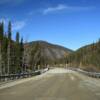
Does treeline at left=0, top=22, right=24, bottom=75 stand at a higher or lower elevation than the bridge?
higher

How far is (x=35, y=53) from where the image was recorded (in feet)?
568

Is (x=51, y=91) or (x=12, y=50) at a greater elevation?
(x=12, y=50)

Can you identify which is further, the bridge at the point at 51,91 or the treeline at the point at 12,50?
the treeline at the point at 12,50

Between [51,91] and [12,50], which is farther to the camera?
[12,50]

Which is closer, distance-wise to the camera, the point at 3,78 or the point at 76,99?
the point at 76,99

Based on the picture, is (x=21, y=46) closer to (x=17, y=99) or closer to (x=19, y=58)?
(x=19, y=58)

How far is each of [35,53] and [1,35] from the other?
5041 cm

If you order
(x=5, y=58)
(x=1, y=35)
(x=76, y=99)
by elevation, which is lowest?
(x=76, y=99)

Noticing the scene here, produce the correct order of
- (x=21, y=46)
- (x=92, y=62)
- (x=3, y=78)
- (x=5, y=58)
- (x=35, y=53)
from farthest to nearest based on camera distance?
(x=35, y=53) < (x=92, y=62) < (x=21, y=46) < (x=5, y=58) < (x=3, y=78)

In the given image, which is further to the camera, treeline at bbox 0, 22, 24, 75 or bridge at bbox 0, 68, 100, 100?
treeline at bbox 0, 22, 24, 75

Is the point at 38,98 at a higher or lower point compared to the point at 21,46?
lower

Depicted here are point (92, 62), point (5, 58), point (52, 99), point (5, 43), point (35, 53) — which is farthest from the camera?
point (35, 53)

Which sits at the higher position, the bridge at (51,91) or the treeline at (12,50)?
the treeline at (12,50)

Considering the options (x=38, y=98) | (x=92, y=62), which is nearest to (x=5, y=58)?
(x=92, y=62)
